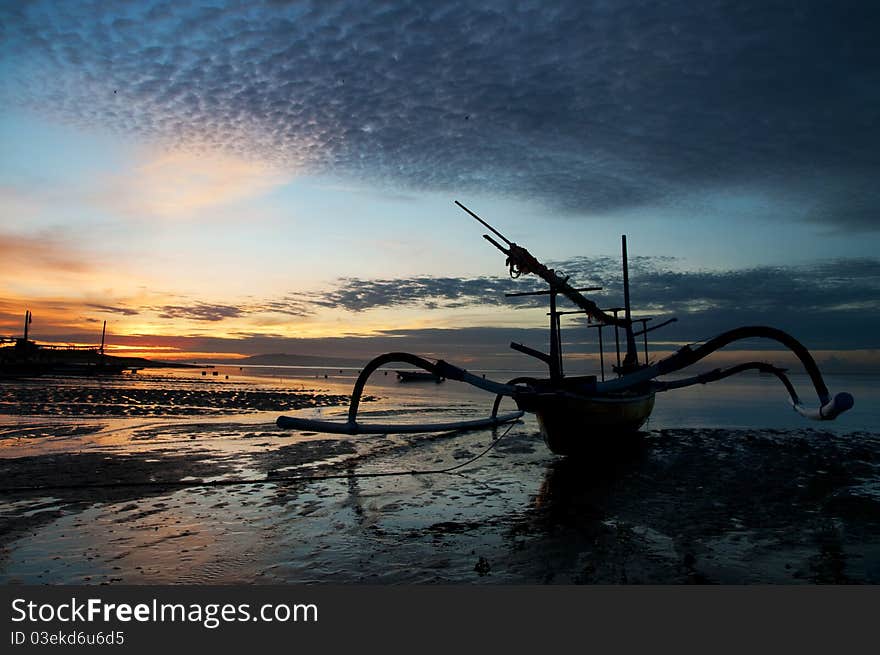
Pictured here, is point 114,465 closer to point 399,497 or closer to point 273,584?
point 399,497

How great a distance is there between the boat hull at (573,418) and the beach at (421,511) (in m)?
0.62

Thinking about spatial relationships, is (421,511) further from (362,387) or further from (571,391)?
(571,391)

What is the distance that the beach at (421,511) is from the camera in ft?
22.7

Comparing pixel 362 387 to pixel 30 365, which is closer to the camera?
pixel 362 387

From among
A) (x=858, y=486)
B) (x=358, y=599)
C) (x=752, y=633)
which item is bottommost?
(x=858, y=486)

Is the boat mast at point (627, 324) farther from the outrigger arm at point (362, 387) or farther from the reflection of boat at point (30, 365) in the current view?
the reflection of boat at point (30, 365)

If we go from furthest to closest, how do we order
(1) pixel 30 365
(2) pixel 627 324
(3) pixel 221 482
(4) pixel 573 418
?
(1) pixel 30 365 < (2) pixel 627 324 < (4) pixel 573 418 < (3) pixel 221 482

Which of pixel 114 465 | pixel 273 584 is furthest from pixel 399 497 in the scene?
pixel 114 465

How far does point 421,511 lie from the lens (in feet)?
32.7

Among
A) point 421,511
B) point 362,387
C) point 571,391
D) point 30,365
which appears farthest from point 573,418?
point 30,365

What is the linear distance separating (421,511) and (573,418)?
7.48 meters

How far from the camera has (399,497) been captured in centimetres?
1110

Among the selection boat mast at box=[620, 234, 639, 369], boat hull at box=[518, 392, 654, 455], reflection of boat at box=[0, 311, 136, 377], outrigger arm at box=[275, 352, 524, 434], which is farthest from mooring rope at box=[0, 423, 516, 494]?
reflection of boat at box=[0, 311, 136, 377]

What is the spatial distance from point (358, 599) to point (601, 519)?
5.73 meters
